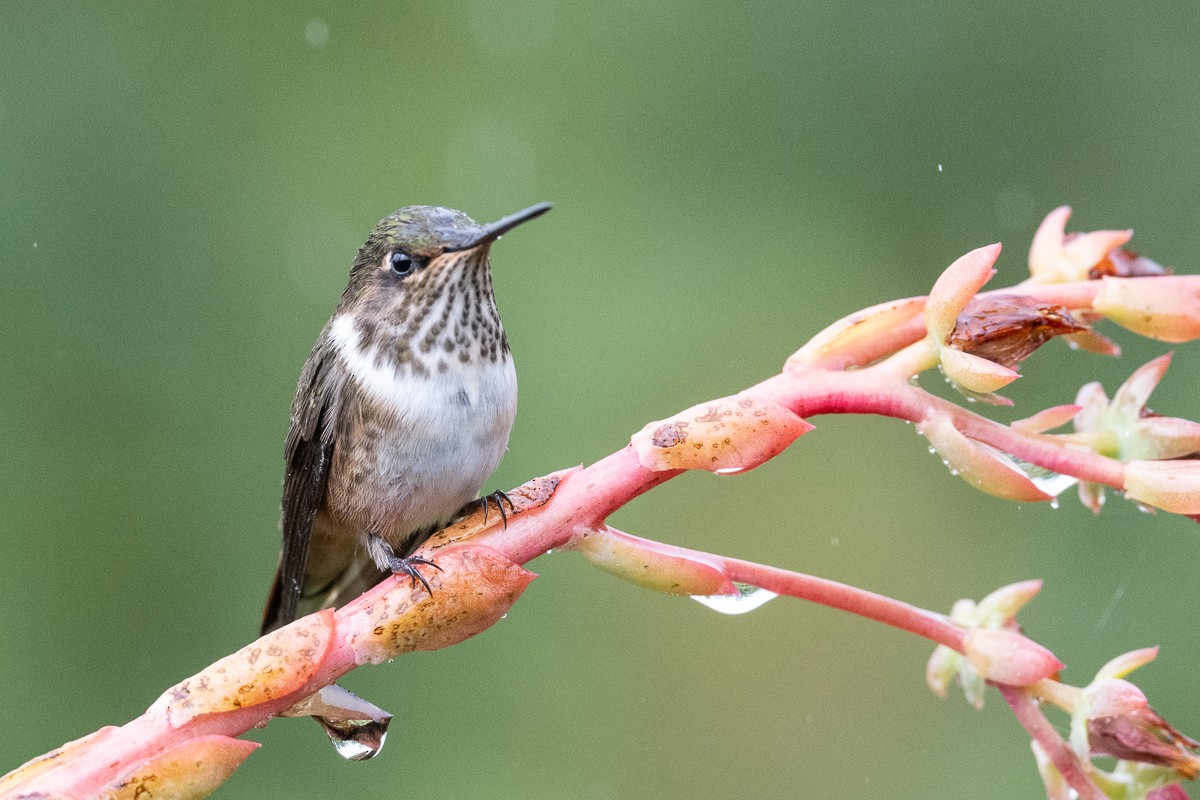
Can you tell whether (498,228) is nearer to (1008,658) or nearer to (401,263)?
(401,263)

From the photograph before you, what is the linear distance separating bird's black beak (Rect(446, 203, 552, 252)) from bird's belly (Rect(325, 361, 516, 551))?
0.79 ft

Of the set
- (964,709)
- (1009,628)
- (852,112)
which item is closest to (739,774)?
(964,709)

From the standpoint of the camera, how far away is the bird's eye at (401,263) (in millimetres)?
2723

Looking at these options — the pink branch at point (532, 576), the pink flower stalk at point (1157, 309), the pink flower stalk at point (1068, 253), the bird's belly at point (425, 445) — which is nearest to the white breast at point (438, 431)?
the bird's belly at point (425, 445)

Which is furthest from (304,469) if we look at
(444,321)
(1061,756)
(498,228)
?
(1061,756)

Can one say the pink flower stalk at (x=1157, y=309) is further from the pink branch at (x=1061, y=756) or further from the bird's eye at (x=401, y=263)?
the bird's eye at (x=401, y=263)

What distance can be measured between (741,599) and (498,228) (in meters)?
0.84

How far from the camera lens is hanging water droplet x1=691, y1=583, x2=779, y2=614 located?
1669mm

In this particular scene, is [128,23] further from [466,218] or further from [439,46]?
[466,218]

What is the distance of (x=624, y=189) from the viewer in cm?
523

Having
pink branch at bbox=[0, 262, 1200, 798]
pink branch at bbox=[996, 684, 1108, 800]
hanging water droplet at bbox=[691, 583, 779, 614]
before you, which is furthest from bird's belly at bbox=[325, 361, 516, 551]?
pink branch at bbox=[996, 684, 1108, 800]

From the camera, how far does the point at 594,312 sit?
15.8 feet

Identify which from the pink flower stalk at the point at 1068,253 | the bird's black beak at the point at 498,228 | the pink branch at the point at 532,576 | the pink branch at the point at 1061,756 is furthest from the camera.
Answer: the bird's black beak at the point at 498,228

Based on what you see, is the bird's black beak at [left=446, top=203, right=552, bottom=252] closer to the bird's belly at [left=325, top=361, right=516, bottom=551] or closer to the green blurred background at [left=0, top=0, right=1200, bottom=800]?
the bird's belly at [left=325, top=361, right=516, bottom=551]
